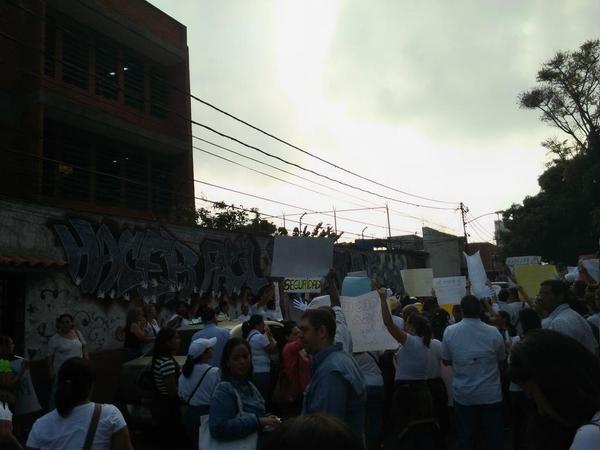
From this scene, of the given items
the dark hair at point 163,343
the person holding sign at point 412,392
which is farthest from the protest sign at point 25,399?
the person holding sign at point 412,392

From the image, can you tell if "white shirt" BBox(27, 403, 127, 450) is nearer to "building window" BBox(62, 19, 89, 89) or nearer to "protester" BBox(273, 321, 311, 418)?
"protester" BBox(273, 321, 311, 418)

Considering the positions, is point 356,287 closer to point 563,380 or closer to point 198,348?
point 198,348

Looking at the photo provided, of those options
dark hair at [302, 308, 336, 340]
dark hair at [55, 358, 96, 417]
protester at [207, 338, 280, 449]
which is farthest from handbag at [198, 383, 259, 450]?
dark hair at [55, 358, 96, 417]

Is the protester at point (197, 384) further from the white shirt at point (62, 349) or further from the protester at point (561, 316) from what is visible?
the white shirt at point (62, 349)

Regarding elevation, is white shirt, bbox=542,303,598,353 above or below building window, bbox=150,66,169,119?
below

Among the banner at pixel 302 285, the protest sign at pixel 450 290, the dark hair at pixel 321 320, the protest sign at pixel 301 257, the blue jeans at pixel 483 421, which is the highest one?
the protest sign at pixel 301 257

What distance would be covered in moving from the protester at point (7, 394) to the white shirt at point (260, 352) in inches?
108

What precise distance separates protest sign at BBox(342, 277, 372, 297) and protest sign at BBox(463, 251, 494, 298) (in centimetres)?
223

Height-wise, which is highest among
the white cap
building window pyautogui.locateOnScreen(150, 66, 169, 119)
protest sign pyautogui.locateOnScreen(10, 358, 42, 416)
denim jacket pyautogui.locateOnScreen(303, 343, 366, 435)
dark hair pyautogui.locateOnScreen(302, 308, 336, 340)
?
building window pyautogui.locateOnScreen(150, 66, 169, 119)

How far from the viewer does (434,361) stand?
5.93 meters

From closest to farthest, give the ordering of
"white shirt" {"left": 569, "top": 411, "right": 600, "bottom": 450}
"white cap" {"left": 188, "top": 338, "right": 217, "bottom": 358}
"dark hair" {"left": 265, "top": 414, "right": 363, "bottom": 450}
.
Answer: "dark hair" {"left": 265, "top": 414, "right": 363, "bottom": 450}, "white shirt" {"left": 569, "top": 411, "right": 600, "bottom": 450}, "white cap" {"left": 188, "top": 338, "right": 217, "bottom": 358}

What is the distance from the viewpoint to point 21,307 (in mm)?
10312

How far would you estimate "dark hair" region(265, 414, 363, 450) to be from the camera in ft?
4.23

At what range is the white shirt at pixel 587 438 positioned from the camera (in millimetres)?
1677
